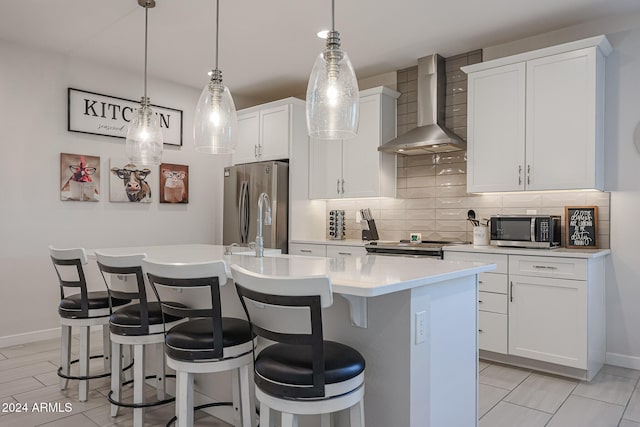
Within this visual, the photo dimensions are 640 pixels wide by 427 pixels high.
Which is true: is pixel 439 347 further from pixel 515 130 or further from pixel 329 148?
pixel 329 148

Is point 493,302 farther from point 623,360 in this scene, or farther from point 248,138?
point 248,138

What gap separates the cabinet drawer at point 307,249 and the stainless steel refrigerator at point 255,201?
0.28 ft

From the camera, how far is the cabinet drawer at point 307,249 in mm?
4672

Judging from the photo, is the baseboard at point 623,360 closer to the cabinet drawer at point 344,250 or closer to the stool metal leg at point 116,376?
the cabinet drawer at point 344,250

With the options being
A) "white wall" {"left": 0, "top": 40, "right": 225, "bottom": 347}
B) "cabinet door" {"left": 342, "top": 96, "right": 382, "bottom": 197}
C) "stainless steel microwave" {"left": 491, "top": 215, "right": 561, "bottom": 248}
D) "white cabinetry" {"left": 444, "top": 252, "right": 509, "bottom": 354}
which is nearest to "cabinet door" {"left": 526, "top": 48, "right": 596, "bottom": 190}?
"stainless steel microwave" {"left": 491, "top": 215, "right": 561, "bottom": 248}

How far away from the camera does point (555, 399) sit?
2.82 metres

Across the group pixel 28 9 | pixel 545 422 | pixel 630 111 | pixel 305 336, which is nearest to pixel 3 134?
pixel 28 9

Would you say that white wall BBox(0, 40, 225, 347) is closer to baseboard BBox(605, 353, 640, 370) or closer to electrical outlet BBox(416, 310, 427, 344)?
electrical outlet BBox(416, 310, 427, 344)

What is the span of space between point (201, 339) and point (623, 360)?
131 inches

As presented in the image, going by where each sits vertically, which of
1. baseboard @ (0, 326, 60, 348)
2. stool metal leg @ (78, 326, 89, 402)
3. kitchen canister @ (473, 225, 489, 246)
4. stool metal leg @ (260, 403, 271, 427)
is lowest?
baseboard @ (0, 326, 60, 348)

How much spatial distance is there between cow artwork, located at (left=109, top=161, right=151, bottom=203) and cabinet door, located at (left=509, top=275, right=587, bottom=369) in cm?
380

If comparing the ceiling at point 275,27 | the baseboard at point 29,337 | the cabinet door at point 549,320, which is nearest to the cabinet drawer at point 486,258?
the cabinet door at point 549,320

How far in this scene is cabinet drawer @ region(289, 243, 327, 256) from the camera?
4672mm

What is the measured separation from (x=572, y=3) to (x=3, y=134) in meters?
4.81
